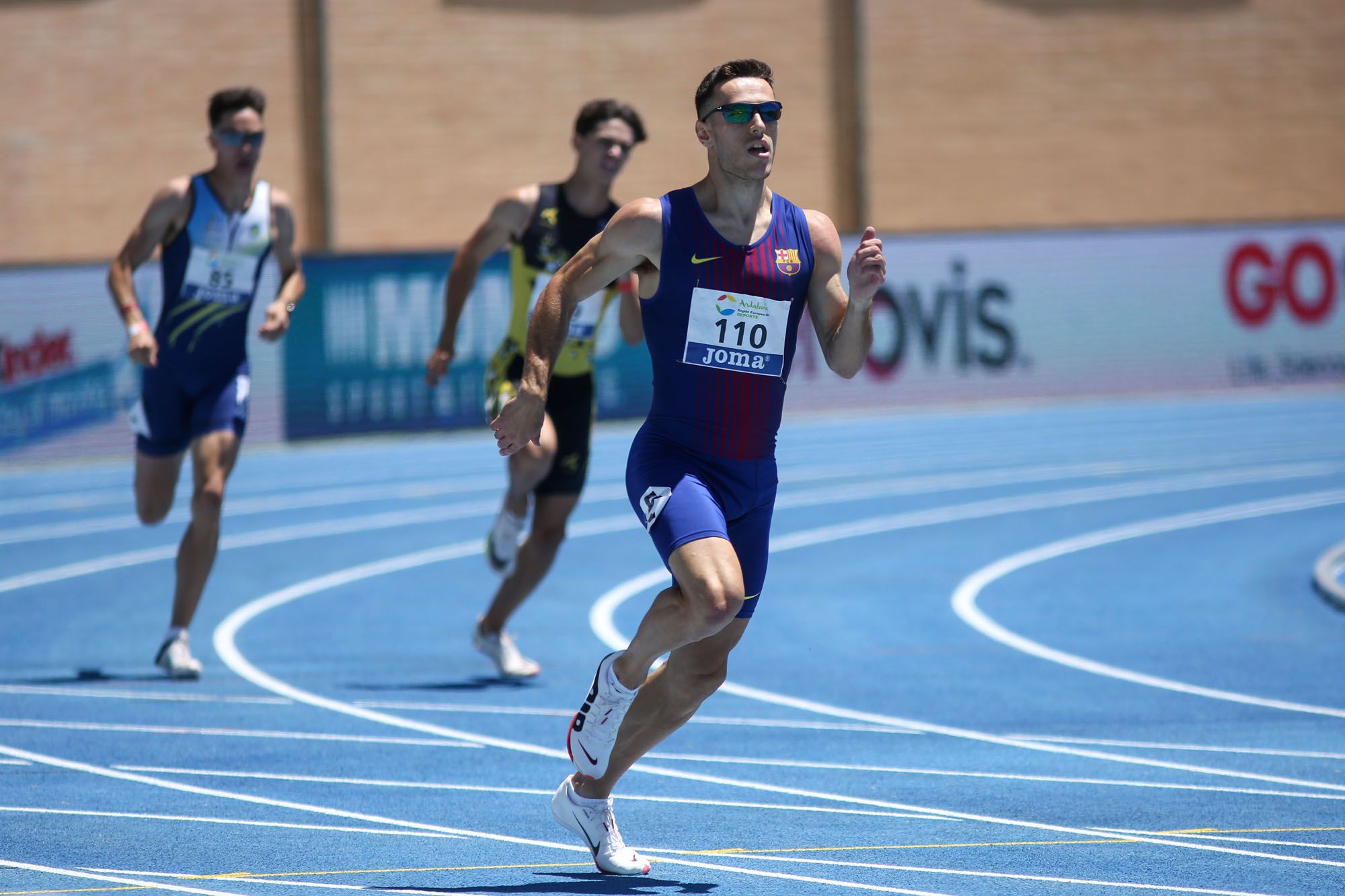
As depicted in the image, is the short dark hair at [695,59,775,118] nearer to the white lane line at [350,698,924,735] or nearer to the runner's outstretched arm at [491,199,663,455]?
the runner's outstretched arm at [491,199,663,455]

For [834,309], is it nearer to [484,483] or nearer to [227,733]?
[227,733]

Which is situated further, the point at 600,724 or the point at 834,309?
the point at 834,309

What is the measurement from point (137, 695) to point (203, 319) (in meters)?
1.88

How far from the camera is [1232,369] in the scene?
84.8 feet

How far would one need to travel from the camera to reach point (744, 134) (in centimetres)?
498

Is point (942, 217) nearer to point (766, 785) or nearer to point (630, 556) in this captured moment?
point (630, 556)

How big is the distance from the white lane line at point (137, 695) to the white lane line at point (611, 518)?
3909 mm

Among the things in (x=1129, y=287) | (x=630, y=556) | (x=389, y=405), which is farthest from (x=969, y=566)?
(x=1129, y=287)

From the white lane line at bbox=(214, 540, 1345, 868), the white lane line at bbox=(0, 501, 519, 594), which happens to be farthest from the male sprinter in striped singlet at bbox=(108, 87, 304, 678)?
the white lane line at bbox=(0, 501, 519, 594)

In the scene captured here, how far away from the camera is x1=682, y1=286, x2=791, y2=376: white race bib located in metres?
5.03

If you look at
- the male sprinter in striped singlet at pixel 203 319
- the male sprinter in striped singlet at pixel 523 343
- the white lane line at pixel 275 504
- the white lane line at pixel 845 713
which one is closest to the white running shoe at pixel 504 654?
the male sprinter in striped singlet at pixel 523 343

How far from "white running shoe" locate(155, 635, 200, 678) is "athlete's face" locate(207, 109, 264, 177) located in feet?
7.42

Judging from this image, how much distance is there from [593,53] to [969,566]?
1586 cm

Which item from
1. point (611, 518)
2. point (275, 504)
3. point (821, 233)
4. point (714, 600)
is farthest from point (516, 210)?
point (275, 504)
